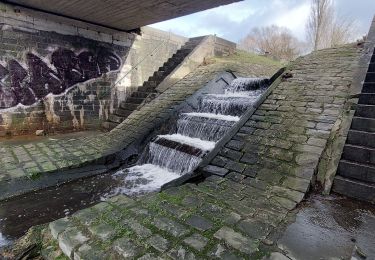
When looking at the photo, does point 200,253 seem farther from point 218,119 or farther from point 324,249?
point 218,119

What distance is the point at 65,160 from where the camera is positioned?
571 cm

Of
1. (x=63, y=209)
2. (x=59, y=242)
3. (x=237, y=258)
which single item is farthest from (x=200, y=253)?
(x=63, y=209)

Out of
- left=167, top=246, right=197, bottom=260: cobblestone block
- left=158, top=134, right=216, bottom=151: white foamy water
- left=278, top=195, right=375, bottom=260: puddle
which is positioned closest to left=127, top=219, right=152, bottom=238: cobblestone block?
left=167, top=246, right=197, bottom=260: cobblestone block

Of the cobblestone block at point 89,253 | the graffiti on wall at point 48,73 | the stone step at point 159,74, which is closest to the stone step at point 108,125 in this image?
the graffiti on wall at point 48,73

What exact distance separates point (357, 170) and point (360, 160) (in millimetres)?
210

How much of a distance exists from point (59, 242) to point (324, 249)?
2663 millimetres

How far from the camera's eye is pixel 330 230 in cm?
285

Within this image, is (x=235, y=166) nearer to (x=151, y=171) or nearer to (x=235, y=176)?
(x=235, y=176)

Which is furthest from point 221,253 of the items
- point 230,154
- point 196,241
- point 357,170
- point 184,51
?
point 184,51

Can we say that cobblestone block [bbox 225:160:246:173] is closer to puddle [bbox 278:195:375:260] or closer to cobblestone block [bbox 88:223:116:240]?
puddle [bbox 278:195:375:260]

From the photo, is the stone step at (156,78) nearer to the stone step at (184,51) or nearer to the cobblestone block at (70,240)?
the stone step at (184,51)

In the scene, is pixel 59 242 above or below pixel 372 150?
below

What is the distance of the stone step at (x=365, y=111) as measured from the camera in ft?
13.9

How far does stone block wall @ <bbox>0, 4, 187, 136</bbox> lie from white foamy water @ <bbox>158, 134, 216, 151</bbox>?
12.1ft
